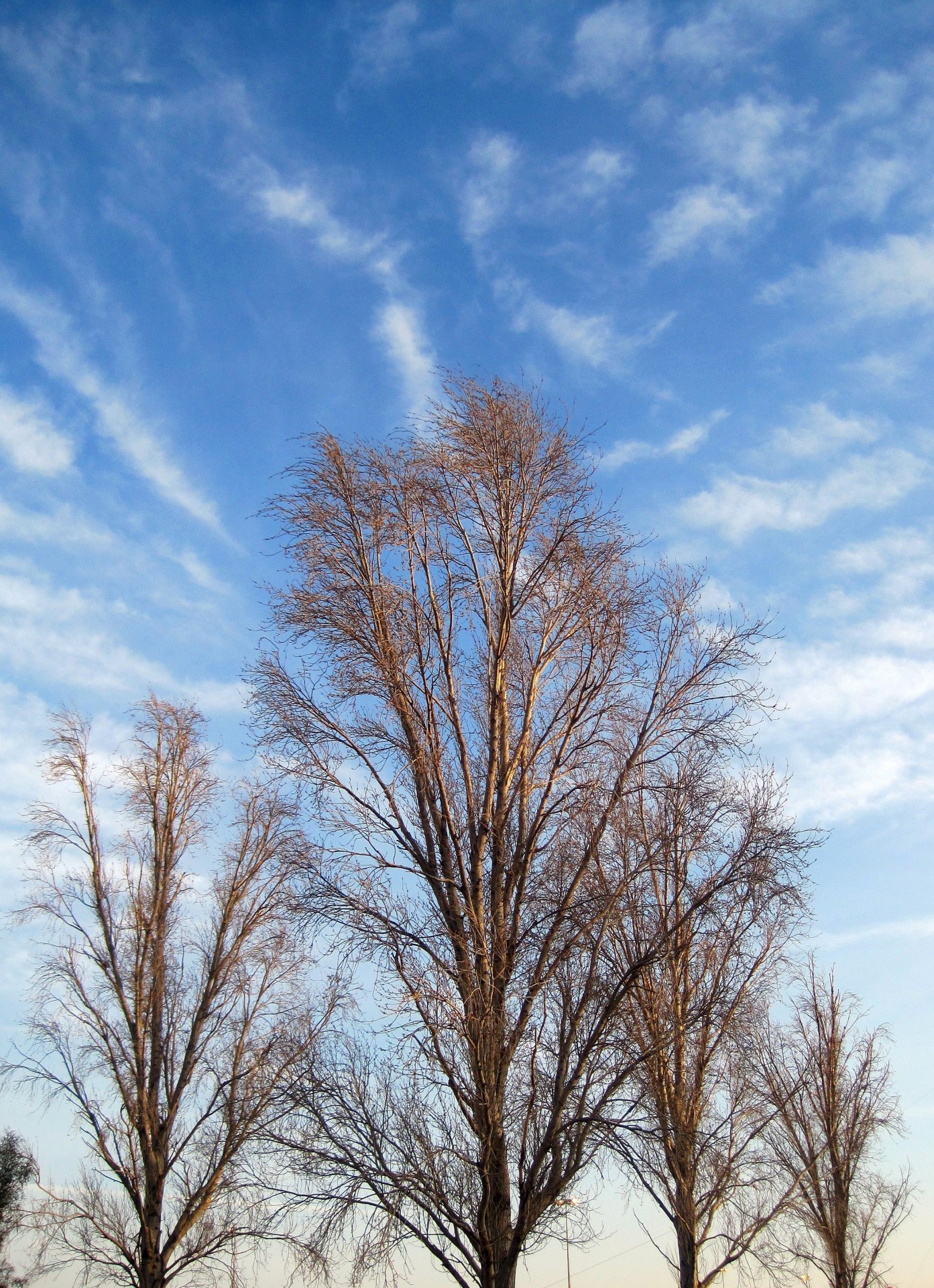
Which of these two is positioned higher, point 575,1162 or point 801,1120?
point 801,1120

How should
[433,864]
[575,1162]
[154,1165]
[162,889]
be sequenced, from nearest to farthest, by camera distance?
[575,1162] → [433,864] → [154,1165] → [162,889]

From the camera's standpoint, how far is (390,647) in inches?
361

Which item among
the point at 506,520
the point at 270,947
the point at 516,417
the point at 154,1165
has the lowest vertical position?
the point at 154,1165

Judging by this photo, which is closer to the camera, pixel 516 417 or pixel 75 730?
pixel 516 417

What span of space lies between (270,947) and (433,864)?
10.6 m

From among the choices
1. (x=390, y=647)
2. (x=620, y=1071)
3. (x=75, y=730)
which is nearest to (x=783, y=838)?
(x=620, y=1071)

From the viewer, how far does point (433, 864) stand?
8.77m

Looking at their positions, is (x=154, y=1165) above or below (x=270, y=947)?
below

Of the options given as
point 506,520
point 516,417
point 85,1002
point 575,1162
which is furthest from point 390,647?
point 85,1002

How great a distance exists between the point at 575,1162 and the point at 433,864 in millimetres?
2661

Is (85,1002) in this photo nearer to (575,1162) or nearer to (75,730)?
(75,730)

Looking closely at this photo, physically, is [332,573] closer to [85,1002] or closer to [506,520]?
[506,520]

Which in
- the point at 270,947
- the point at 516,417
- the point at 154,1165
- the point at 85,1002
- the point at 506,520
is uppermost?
the point at 516,417

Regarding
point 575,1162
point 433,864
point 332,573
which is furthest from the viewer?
point 332,573
